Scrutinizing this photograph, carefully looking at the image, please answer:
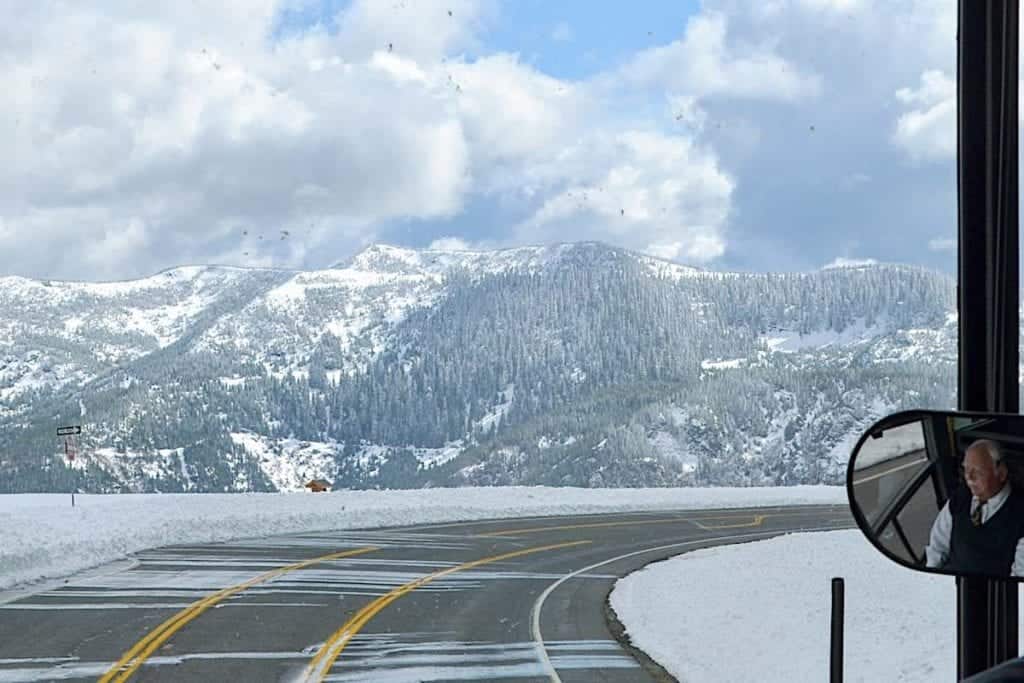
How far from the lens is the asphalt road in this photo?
12.4 metres

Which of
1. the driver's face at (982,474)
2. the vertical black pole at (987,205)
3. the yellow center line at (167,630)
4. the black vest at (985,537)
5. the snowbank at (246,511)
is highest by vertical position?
the vertical black pole at (987,205)

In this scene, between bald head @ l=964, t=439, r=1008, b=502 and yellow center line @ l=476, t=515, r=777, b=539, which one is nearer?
bald head @ l=964, t=439, r=1008, b=502

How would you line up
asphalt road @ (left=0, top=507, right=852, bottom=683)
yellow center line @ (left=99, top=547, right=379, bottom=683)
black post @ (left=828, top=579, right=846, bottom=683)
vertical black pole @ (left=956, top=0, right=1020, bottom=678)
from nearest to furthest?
vertical black pole @ (left=956, top=0, right=1020, bottom=678) < black post @ (left=828, top=579, right=846, bottom=683) < yellow center line @ (left=99, top=547, right=379, bottom=683) < asphalt road @ (left=0, top=507, right=852, bottom=683)

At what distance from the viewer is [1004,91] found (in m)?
3.52

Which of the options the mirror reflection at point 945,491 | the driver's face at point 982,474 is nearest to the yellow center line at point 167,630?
the mirror reflection at point 945,491

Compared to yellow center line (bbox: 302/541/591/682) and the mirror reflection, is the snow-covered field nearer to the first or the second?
yellow center line (bbox: 302/541/591/682)

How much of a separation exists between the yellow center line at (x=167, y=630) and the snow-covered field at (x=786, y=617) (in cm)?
580

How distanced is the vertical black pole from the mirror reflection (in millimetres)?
627

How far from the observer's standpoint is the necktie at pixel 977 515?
109 inches

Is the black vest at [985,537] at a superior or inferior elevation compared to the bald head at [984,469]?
inferior

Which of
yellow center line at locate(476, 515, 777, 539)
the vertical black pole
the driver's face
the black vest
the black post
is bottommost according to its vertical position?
yellow center line at locate(476, 515, 777, 539)

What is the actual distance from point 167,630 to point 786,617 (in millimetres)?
7960

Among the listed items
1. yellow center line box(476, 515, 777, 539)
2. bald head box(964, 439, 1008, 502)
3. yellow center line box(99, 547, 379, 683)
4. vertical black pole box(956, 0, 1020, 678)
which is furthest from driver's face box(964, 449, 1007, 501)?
yellow center line box(476, 515, 777, 539)

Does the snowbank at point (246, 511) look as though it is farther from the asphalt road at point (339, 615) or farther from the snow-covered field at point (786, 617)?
the snow-covered field at point (786, 617)
